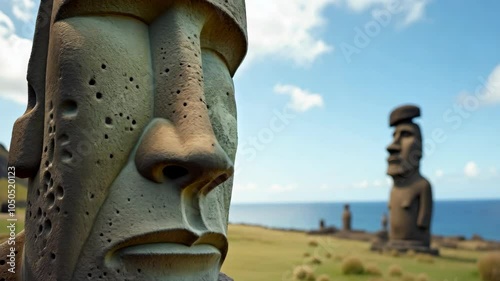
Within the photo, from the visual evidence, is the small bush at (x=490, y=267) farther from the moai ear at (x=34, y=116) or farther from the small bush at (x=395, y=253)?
the moai ear at (x=34, y=116)

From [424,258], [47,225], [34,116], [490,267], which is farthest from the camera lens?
[424,258]

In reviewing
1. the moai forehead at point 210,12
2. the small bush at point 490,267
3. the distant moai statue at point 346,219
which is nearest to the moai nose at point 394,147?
the small bush at point 490,267

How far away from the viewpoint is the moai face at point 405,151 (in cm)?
1209

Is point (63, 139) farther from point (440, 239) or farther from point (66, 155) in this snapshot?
point (440, 239)

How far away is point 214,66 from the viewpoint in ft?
10.1

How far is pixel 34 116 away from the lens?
2.79 metres

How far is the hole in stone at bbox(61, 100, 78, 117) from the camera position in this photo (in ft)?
7.97

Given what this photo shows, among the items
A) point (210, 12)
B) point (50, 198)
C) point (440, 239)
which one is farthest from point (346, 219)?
point (50, 198)

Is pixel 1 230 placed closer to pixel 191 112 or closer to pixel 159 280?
pixel 159 280

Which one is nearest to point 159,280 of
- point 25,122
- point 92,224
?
point 92,224

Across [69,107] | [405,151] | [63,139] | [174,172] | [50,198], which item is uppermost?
[405,151]

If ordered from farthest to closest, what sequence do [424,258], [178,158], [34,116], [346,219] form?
[346,219]
[424,258]
[34,116]
[178,158]

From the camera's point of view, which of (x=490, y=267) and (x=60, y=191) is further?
(x=490, y=267)

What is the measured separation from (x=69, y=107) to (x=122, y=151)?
37cm
